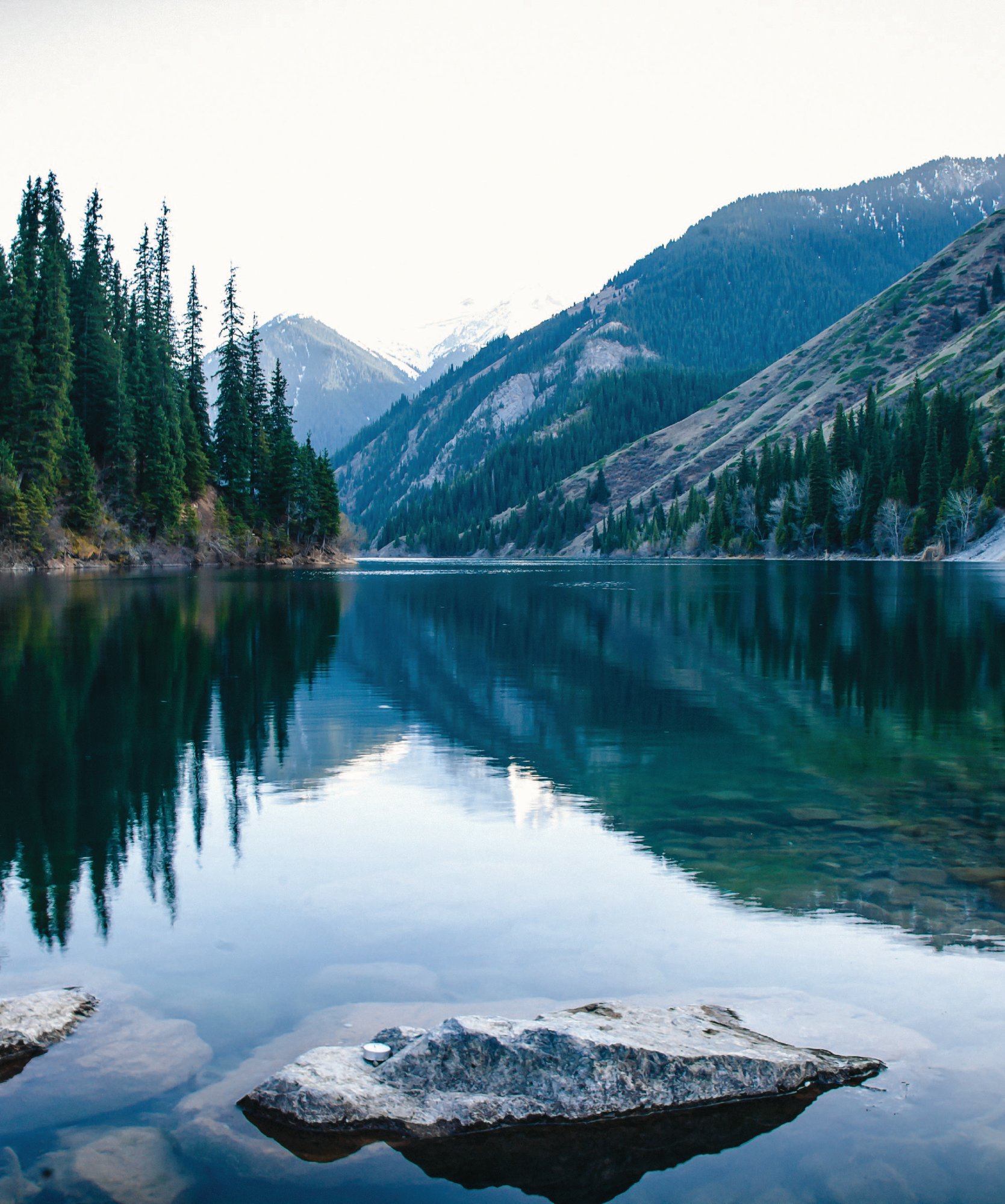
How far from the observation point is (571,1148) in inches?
259

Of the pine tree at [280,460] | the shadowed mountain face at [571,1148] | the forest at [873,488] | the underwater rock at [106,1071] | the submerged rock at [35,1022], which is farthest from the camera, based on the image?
the forest at [873,488]

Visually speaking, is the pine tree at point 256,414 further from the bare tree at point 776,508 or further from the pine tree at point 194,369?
the bare tree at point 776,508

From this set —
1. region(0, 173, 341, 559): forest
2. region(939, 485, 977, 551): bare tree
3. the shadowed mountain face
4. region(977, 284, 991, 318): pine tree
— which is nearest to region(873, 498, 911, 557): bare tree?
region(939, 485, 977, 551): bare tree

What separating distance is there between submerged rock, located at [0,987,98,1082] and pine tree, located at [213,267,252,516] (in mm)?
109997

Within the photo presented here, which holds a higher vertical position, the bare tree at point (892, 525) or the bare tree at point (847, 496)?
the bare tree at point (847, 496)

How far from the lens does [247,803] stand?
49.2 ft

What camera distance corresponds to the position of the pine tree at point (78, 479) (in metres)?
86.5

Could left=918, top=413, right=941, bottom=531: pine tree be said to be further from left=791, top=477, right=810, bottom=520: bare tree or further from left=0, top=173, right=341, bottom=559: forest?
left=0, top=173, right=341, bottom=559: forest

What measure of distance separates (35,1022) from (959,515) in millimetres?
124173

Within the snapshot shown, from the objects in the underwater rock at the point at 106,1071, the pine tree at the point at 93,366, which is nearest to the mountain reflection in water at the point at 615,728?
the underwater rock at the point at 106,1071

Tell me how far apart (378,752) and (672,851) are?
7.47m

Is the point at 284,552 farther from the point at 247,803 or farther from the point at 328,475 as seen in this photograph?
the point at 247,803

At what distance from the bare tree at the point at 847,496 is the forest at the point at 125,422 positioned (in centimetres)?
6868

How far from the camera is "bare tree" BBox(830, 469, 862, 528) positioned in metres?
137
